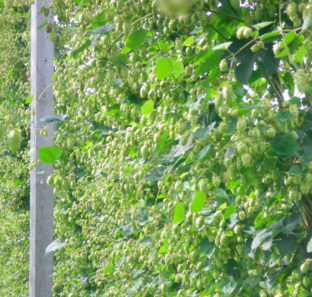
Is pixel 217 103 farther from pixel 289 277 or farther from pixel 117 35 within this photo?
pixel 289 277

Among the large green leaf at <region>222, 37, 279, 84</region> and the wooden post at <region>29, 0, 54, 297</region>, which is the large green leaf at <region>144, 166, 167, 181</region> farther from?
the wooden post at <region>29, 0, 54, 297</region>

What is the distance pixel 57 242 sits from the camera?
2.50 m

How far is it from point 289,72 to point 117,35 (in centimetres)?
70

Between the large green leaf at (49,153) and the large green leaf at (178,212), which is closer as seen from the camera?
the large green leaf at (49,153)

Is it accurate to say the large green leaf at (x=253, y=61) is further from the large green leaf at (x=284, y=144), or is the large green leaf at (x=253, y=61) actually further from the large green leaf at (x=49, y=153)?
the large green leaf at (x=49, y=153)

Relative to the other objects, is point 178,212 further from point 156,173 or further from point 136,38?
point 136,38

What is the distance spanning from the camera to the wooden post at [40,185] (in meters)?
2.54

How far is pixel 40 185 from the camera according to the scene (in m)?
2.60

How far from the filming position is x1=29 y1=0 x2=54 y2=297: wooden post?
8.34 ft

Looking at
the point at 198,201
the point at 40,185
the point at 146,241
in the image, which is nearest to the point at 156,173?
the point at 146,241

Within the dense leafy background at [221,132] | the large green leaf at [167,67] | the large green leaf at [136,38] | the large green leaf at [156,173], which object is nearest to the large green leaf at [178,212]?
the dense leafy background at [221,132]

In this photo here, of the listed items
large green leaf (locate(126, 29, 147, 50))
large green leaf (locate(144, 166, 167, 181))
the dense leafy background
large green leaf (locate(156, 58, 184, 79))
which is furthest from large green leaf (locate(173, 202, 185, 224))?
large green leaf (locate(126, 29, 147, 50))

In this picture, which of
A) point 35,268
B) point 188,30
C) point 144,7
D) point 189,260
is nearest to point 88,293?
point 35,268

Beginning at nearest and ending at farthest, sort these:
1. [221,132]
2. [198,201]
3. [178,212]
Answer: [221,132] → [198,201] → [178,212]
